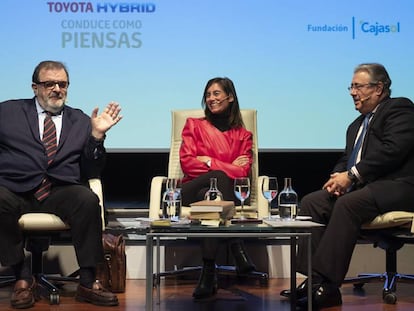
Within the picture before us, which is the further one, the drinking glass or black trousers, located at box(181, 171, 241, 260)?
black trousers, located at box(181, 171, 241, 260)

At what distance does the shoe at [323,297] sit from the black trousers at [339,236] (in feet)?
0.16

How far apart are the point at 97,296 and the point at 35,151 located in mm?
820

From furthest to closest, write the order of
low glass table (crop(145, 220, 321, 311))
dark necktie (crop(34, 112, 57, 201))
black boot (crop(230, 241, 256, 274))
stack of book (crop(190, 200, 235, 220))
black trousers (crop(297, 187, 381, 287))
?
black boot (crop(230, 241, 256, 274)) → dark necktie (crop(34, 112, 57, 201)) → black trousers (crop(297, 187, 381, 287)) → stack of book (crop(190, 200, 235, 220)) → low glass table (crop(145, 220, 321, 311))

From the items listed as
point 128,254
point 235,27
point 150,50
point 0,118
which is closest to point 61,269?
point 128,254

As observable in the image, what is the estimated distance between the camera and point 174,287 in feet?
14.4

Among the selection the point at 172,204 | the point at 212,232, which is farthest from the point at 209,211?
the point at 172,204

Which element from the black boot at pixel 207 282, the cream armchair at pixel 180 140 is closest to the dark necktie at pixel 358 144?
the cream armchair at pixel 180 140

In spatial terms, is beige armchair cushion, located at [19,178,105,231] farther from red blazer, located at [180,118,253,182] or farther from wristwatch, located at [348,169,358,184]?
wristwatch, located at [348,169,358,184]

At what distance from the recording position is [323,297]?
3.71m

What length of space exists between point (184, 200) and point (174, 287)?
1.61 ft

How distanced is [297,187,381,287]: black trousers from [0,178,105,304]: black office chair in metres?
1.08

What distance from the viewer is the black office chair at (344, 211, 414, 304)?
384 centimetres

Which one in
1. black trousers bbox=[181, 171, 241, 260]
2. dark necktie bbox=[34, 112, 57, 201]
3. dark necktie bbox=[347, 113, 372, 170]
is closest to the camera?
dark necktie bbox=[34, 112, 57, 201]

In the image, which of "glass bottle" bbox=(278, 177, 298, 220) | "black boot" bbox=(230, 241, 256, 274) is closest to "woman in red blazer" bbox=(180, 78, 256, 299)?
"black boot" bbox=(230, 241, 256, 274)
